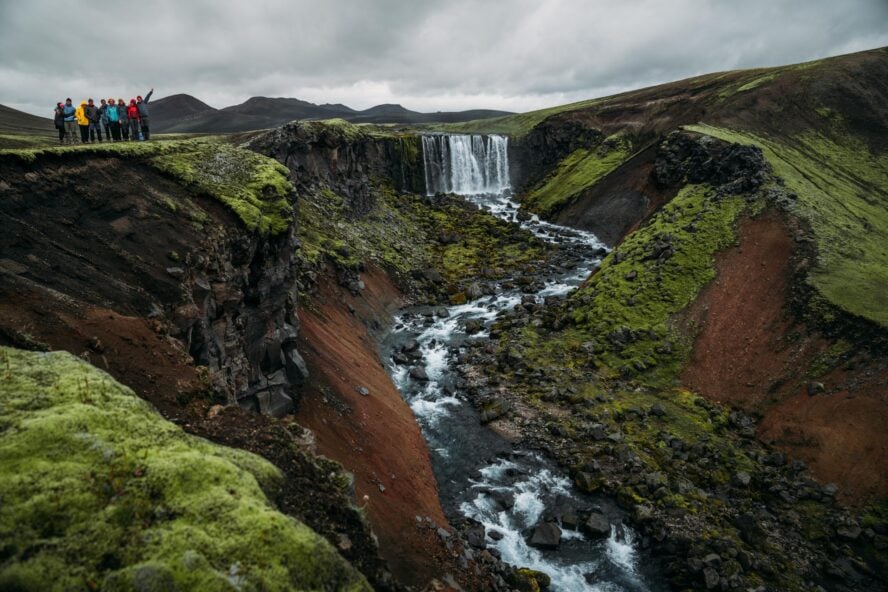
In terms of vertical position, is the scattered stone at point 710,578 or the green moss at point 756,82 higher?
the green moss at point 756,82

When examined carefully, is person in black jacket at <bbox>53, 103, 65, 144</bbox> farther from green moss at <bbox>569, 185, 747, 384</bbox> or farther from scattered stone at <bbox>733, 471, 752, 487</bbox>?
scattered stone at <bbox>733, 471, 752, 487</bbox>

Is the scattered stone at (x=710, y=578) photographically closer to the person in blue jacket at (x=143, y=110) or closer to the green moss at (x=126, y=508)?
the green moss at (x=126, y=508)

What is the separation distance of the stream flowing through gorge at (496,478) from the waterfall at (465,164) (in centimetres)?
4538

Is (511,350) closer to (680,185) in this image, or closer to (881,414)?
(881,414)

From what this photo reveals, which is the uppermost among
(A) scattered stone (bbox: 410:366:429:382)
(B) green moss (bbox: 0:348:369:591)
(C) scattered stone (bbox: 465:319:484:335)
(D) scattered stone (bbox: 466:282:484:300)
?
(B) green moss (bbox: 0:348:369:591)

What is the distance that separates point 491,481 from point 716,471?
38.3 ft

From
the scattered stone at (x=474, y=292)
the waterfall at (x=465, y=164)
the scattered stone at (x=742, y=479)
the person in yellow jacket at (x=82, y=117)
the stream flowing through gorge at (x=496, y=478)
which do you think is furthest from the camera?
the waterfall at (x=465, y=164)

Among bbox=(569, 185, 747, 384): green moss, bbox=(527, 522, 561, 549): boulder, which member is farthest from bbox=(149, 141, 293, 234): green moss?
bbox=(569, 185, 747, 384): green moss

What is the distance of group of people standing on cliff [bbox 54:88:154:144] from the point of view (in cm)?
2727

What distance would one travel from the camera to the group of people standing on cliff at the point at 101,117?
1073 inches

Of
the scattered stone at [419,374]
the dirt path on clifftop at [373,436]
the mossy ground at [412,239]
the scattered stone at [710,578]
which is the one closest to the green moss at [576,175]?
the mossy ground at [412,239]

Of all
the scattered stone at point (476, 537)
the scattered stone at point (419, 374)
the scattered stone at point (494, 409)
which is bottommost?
the scattered stone at point (476, 537)

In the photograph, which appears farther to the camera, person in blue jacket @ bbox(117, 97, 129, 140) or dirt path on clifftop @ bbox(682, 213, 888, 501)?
person in blue jacket @ bbox(117, 97, 129, 140)

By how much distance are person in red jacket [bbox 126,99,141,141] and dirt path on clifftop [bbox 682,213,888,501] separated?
1526 inches
